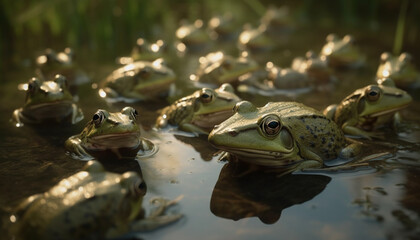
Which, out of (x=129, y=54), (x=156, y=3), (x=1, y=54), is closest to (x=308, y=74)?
(x=129, y=54)

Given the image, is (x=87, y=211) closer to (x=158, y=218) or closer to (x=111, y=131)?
(x=158, y=218)

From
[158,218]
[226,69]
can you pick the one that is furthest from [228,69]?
[158,218]

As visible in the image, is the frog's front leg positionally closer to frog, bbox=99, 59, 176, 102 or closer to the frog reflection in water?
the frog reflection in water

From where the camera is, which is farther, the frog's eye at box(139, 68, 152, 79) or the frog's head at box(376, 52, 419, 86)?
the frog's head at box(376, 52, 419, 86)

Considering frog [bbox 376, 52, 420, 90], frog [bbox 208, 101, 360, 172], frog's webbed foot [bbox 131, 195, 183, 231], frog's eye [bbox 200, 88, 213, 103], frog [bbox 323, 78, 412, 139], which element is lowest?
frog's webbed foot [bbox 131, 195, 183, 231]

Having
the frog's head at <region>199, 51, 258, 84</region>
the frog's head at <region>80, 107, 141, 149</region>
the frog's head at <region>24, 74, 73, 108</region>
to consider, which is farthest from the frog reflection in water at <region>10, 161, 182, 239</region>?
the frog's head at <region>199, 51, 258, 84</region>

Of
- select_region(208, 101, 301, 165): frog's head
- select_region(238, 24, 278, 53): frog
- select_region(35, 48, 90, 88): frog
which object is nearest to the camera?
select_region(208, 101, 301, 165): frog's head
